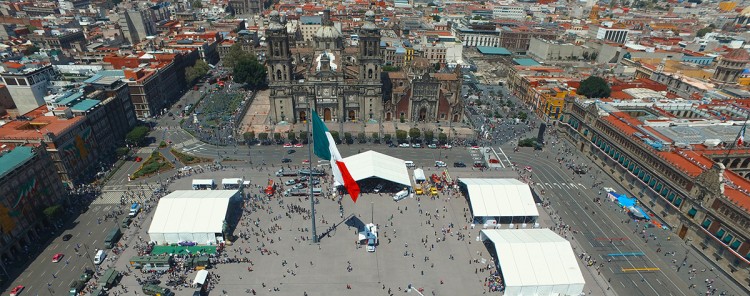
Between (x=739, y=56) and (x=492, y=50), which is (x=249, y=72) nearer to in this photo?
(x=492, y=50)

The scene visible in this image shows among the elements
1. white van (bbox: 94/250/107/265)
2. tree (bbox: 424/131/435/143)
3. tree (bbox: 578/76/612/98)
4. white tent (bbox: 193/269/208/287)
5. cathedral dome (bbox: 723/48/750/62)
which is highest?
cathedral dome (bbox: 723/48/750/62)

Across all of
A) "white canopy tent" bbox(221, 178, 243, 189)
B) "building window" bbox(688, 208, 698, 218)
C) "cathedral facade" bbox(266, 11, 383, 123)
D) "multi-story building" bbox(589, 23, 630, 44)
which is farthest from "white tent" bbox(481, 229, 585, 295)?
"multi-story building" bbox(589, 23, 630, 44)

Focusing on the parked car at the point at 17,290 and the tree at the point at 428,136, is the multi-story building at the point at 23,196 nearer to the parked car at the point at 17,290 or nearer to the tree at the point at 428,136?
the parked car at the point at 17,290

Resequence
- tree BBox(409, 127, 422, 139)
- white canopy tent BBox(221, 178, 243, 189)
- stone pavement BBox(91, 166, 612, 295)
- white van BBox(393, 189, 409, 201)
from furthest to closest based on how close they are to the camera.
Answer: tree BBox(409, 127, 422, 139)
white canopy tent BBox(221, 178, 243, 189)
white van BBox(393, 189, 409, 201)
stone pavement BBox(91, 166, 612, 295)

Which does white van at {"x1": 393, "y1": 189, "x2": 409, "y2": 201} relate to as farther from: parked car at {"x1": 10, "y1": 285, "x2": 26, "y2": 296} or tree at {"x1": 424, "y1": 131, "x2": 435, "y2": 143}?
parked car at {"x1": 10, "y1": 285, "x2": 26, "y2": 296}

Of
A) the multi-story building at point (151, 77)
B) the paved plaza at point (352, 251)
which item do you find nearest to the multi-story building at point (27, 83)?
the multi-story building at point (151, 77)

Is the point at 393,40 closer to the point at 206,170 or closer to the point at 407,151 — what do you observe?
the point at 407,151
